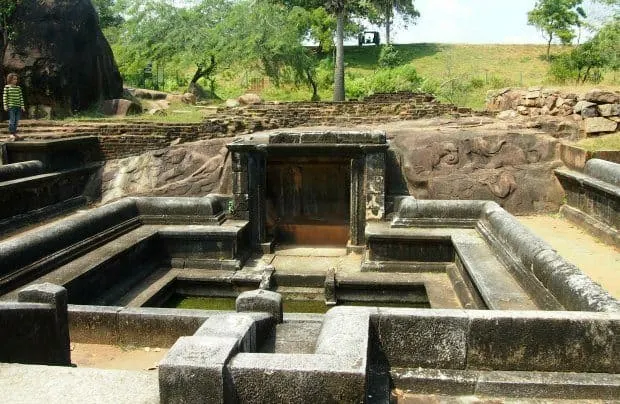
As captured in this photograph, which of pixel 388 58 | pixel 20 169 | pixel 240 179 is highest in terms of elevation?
pixel 388 58

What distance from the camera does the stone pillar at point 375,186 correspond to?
8.59 m

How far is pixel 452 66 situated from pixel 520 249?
99.7 ft

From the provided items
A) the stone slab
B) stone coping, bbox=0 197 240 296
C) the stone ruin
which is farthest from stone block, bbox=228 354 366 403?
stone coping, bbox=0 197 240 296

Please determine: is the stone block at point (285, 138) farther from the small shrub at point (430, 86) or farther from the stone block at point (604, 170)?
the small shrub at point (430, 86)

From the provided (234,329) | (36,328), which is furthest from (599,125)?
(36,328)

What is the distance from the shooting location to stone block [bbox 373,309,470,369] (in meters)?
3.49

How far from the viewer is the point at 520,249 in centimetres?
582

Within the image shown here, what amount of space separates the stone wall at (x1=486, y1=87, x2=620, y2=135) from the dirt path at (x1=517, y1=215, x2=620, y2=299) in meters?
2.39

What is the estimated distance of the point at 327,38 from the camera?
92.6ft

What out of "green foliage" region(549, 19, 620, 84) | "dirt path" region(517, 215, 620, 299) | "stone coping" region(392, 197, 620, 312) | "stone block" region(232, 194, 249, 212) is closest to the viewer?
"stone coping" region(392, 197, 620, 312)

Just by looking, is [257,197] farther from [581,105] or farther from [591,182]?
[581,105]

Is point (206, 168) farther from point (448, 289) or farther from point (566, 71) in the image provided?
point (566, 71)

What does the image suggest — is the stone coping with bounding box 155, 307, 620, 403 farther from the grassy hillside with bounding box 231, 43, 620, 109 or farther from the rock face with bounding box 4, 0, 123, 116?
the grassy hillside with bounding box 231, 43, 620, 109

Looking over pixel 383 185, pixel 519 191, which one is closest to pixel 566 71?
pixel 519 191
